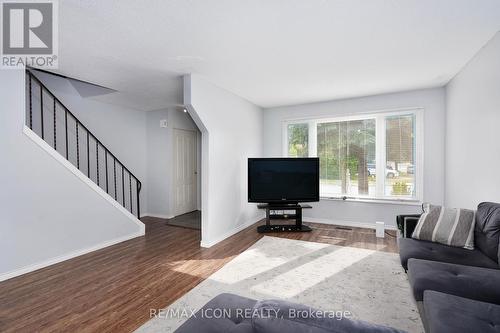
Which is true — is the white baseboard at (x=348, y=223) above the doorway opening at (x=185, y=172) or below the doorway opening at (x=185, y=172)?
below

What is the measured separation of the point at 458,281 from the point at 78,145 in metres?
5.43

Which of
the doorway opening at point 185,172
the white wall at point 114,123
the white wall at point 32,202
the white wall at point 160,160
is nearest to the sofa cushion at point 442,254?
the doorway opening at point 185,172

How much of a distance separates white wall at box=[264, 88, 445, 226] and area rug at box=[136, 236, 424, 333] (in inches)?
53.3

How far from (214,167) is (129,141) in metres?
2.77

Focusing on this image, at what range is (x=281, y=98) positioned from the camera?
183 inches

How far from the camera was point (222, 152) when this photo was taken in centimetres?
401

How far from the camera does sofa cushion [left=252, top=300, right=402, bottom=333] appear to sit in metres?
0.80

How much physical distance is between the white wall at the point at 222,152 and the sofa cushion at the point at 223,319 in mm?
2386

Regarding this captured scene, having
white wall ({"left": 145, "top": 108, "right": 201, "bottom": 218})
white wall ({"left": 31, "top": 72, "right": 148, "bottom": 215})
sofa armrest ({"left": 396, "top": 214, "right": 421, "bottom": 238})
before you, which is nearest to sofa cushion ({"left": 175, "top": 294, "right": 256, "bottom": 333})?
sofa armrest ({"left": 396, "top": 214, "right": 421, "bottom": 238})

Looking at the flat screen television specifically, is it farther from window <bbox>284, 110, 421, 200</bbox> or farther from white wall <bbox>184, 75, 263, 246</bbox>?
window <bbox>284, 110, 421, 200</bbox>

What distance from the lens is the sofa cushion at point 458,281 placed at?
1.55 metres

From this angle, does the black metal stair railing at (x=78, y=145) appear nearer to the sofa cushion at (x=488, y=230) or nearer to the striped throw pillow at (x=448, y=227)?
the striped throw pillow at (x=448, y=227)

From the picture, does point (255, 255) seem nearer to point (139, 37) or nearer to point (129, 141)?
point (139, 37)

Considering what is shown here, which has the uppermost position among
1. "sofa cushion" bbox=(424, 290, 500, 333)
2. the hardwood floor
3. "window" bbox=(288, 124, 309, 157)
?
"window" bbox=(288, 124, 309, 157)
